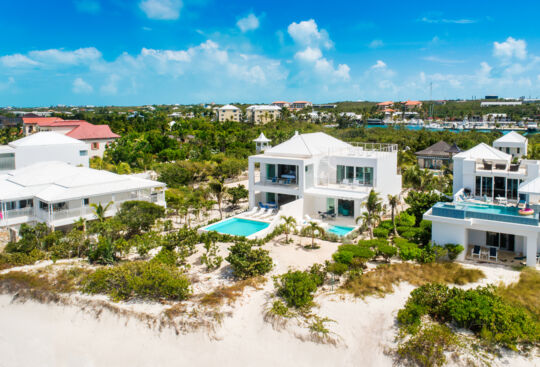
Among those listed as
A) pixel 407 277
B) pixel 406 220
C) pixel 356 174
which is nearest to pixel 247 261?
pixel 407 277

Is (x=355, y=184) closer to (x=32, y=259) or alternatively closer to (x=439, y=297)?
(x=439, y=297)

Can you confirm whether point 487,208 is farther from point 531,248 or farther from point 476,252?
point 531,248

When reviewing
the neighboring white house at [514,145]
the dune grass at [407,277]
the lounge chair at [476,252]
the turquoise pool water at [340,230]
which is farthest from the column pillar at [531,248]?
the neighboring white house at [514,145]

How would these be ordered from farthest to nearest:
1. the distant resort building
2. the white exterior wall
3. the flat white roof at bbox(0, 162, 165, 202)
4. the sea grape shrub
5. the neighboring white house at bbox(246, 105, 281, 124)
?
1. the neighboring white house at bbox(246, 105, 281, 124)
2. the distant resort building
3. the white exterior wall
4. the flat white roof at bbox(0, 162, 165, 202)
5. the sea grape shrub

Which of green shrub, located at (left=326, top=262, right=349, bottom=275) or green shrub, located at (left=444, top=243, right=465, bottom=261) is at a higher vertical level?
green shrub, located at (left=444, top=243, right=465, bottom=261)

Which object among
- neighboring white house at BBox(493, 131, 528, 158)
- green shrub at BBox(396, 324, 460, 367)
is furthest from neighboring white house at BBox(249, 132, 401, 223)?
green shrub at BBox(396, 324, 460, 367)

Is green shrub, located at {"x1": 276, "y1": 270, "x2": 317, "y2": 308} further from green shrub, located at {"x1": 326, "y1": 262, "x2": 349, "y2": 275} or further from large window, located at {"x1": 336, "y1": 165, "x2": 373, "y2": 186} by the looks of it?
large window, located at {"x1": 336, "y1": 165, "x2": 373, "y2": 186}

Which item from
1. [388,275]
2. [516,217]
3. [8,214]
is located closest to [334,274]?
[388,275]
